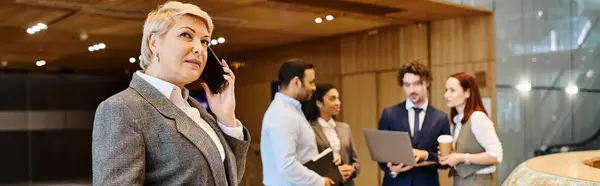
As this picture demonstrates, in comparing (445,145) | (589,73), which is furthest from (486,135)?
(589,73)

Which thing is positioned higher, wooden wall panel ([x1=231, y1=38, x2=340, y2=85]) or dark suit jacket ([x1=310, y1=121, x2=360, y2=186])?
wooden wall panel ([x1=231, y1=38, x2=340, y2=85])

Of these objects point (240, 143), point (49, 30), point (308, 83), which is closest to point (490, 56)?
point (308, 83)

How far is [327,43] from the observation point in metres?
8.38

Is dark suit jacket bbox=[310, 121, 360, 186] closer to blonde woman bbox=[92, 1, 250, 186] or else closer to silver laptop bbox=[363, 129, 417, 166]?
silver laptop bbox=[363, 129, 417, 166]

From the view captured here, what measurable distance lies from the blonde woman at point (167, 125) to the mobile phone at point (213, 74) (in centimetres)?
9

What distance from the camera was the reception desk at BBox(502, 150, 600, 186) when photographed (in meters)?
1.65

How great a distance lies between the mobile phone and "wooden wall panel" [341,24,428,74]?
18.6 ft

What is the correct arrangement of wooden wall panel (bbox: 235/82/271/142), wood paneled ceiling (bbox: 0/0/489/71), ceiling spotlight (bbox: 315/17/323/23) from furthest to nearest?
wooden wall panel (bbox: 235/82/271/142) < ceiling spotlight (bbox: 315/17/323/23) < wood paneled ceiling (bbox: 0/0/489/71)

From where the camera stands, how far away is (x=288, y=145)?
3336mm

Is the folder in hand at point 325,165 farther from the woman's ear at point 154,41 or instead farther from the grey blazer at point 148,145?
the woman's ear at point 154,41

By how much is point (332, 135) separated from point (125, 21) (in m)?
2.93

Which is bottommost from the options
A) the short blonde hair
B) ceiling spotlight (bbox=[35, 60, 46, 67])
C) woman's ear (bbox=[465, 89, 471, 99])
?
woman's ear (bbox=[465, 89, 471, 99])

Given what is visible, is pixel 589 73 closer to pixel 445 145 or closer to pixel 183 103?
pixel 445 145

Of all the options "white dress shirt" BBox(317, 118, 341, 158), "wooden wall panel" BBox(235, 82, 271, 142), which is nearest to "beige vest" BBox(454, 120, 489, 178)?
"white dress shirt" BBox(317, 118, 341, 158)
